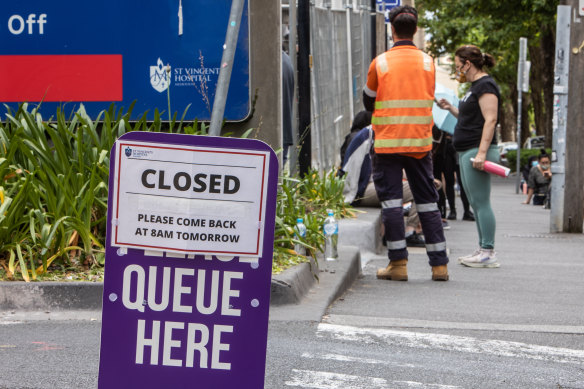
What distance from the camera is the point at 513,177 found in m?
40.4

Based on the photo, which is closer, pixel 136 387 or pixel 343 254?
pixel 136 387

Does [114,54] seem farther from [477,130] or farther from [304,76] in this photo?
[477,130]

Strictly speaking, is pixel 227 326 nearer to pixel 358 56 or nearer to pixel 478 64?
pixel 478 64

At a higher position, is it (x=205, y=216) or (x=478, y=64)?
(x=478, y=64)

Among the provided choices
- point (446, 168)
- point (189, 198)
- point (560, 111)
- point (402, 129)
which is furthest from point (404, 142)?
point (446, 168)

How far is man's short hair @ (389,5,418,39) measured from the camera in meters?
7.77

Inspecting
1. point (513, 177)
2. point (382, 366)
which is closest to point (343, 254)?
point (382, 366)

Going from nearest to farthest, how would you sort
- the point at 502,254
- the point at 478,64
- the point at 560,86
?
the point at 478,64
the point at 502,254
the point at 560,86

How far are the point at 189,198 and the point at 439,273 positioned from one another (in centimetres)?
485

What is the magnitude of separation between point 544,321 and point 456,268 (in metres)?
2.80

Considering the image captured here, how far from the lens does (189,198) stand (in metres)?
3.43

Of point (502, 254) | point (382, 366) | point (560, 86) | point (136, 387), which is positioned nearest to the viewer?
point (136, 387)

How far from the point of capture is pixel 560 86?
43.5 ft

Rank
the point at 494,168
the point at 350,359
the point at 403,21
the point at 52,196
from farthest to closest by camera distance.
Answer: the point at 494,168 → the point at 403,21 → the point at 52,196 → the point at 350,359
